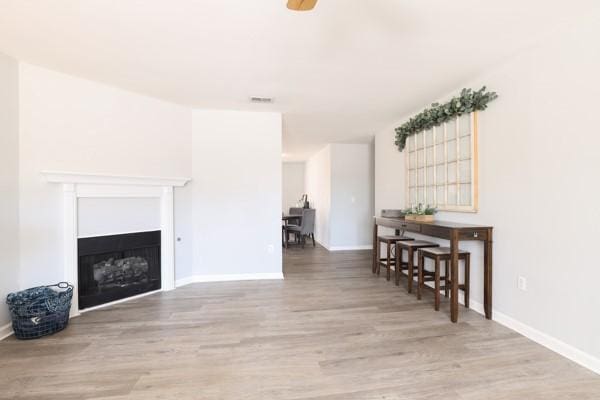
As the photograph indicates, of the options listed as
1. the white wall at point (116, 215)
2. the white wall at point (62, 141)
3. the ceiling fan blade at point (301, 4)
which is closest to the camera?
the ceiling fan blade at point (301, 4)

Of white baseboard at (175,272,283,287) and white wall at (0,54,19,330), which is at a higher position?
white wall at (0,54,19,330)

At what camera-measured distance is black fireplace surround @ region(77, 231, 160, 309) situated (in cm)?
275

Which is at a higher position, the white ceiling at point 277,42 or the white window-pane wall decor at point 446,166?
the white ceiling at point 277,42

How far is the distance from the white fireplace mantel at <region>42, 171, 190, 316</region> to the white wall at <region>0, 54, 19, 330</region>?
0.80 feet

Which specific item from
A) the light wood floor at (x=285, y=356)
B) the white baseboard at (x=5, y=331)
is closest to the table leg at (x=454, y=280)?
the light wood floor at (x=285, y=356)

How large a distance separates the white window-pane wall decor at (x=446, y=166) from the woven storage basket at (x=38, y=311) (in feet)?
12.8

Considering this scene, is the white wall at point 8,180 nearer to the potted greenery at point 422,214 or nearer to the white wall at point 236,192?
the white wall at point 236,192

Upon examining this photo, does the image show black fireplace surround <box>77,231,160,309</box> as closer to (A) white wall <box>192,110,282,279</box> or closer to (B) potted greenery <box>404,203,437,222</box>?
(A) white wall <box>192,110,282,279</box>

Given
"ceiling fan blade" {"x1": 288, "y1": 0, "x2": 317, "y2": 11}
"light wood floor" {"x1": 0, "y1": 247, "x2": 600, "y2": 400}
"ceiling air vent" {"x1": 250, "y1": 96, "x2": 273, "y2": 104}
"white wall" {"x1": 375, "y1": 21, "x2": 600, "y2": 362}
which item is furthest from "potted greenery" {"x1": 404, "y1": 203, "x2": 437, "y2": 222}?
"ceiling fan blade" {"x1": 288, "y1": 0, "x2": 317, "y2": 11}

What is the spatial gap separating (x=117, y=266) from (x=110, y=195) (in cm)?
80

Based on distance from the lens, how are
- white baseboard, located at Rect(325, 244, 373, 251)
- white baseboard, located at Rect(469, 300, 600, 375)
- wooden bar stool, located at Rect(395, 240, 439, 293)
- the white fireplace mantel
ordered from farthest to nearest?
white baseboard, located at Rect(325, 244, 373, 251) → wooden bar stool, located at Rect(395, 240, 439, 293) → the white fireplace mantel → white baseboard, located at Rect(469, 300, 600, 375)

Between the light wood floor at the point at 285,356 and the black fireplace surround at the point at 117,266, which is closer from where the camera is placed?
the light wood floor at the point at 285,356

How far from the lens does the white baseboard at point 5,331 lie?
2201mm

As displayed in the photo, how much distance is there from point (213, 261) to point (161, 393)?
2214 mm
